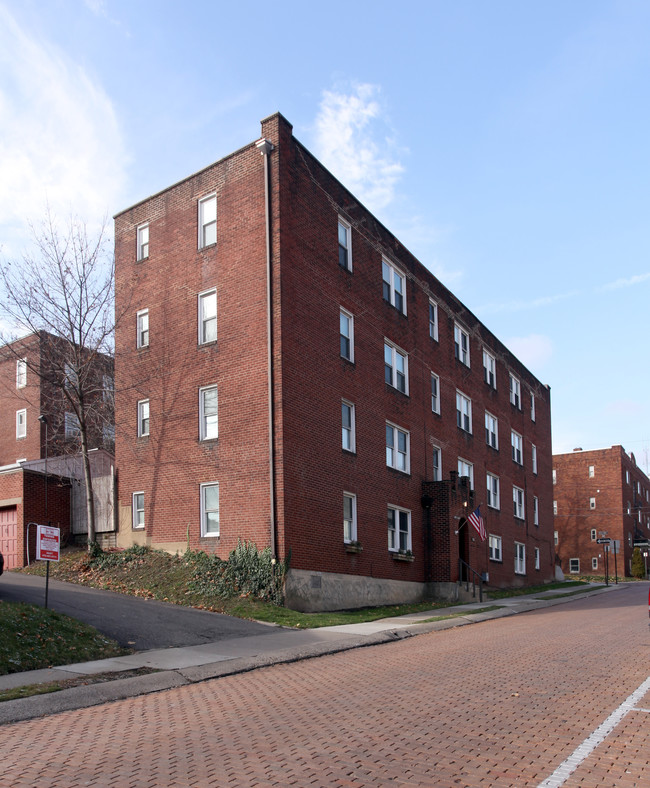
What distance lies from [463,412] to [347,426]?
38.7ft

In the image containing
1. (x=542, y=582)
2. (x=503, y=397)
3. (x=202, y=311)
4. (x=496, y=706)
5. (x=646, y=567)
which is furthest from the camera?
→ (x=646, y=567)

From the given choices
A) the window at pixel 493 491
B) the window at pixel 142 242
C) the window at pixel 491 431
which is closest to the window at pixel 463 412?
the window at pixel 491 431

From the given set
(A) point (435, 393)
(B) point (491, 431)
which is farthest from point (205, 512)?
(B) point (491, 431)

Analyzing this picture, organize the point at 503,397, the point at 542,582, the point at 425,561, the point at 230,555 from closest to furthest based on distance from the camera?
the point at 230,555, the point at 425,561, the point at 503,397, the point at 542,582

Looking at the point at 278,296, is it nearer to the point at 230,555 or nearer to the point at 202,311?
the point at 202,311

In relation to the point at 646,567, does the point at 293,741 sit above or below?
Result: above

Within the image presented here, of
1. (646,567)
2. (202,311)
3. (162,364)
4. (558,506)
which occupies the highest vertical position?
(202,311)

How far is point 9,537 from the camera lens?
2505 centimetres

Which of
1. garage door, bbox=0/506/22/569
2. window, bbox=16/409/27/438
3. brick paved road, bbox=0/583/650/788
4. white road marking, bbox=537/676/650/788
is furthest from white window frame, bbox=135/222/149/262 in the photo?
white road marking, bbox=537/676/650/788

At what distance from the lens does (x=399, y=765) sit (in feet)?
20.5

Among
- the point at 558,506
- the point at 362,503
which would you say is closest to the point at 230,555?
the point at 362,503

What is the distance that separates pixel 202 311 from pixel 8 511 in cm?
951

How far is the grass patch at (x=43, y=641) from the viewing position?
1157 centimetres

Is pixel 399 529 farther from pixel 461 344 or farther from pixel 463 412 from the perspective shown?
pixel 461 344
